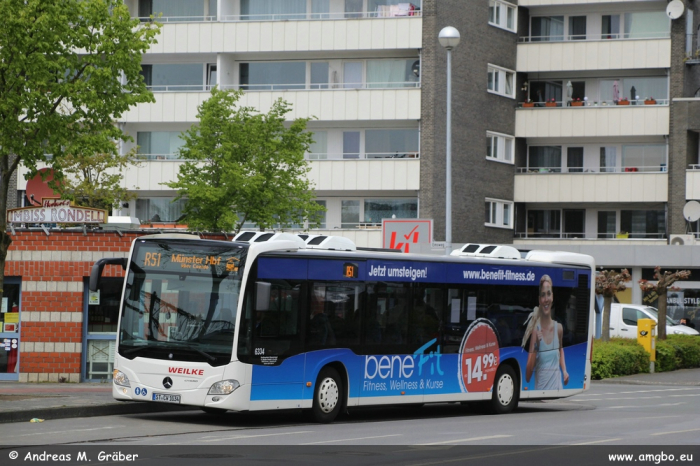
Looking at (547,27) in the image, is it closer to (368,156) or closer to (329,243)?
(368,156)

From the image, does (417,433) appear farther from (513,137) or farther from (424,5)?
(513,137)

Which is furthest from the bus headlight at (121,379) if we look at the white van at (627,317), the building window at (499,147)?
the building window at (499,147)

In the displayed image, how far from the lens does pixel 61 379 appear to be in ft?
84.9

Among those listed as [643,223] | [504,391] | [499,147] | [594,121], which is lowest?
[504,391]

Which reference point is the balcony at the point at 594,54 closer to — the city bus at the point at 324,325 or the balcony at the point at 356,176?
the balcony at the point at 356,176

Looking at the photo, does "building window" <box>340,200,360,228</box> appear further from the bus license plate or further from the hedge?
the bus license plate

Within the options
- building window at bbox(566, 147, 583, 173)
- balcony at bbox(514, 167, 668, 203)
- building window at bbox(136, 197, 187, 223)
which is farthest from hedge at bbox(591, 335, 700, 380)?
building window at bbox(136, 197, 187, 223)

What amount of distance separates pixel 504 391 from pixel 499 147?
31161 mm

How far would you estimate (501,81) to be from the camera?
52.2 meters

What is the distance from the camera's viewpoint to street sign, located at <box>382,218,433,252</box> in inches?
1109

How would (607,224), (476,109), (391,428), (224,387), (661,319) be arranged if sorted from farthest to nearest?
(607,224)
(476,109)
(661,319)
(391,428)
(224,387)

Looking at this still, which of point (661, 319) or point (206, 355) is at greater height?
point (206, 355)

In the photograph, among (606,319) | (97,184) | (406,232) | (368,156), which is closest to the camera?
(406,232)

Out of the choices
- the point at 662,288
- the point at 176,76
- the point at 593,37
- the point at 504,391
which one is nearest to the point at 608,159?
the point at 593,37
